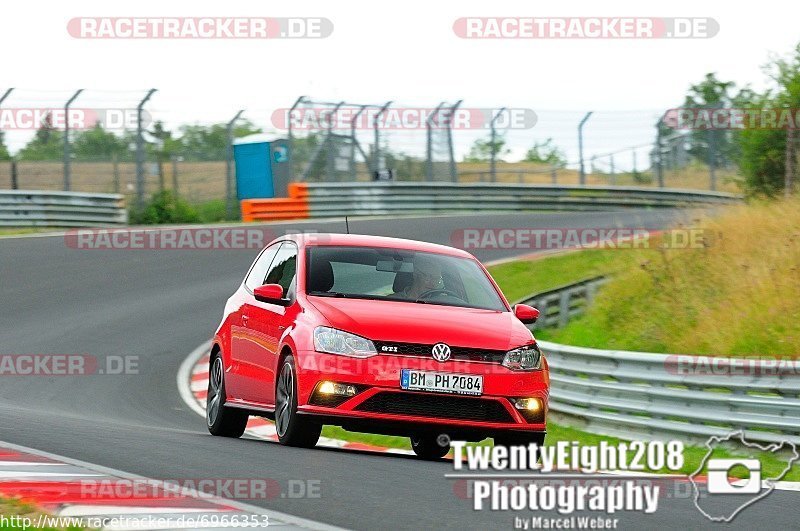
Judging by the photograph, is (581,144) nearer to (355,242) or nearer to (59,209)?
(59,209)

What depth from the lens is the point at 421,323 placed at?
29.5 feet

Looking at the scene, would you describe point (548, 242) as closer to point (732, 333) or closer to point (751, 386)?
point (732, 333)

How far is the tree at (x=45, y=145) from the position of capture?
2817 cm

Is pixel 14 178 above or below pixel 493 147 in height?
below

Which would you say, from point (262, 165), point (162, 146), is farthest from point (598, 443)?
point (262, 165)

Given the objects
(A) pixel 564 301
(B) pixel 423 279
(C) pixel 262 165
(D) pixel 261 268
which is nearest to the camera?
(B) pixel 423 279

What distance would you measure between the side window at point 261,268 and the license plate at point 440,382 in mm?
2259

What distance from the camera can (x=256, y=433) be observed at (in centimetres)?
1294

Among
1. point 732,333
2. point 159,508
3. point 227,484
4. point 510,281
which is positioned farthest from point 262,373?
point 510,281

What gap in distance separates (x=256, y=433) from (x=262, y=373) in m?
3.20

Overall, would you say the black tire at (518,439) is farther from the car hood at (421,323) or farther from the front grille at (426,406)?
the car hood at (421,323)

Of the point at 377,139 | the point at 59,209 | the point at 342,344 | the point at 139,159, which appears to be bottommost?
the point at 342,344

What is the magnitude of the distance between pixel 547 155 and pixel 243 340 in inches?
1064

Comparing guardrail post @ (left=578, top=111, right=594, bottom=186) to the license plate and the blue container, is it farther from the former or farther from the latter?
the license plate
